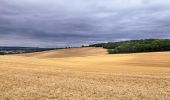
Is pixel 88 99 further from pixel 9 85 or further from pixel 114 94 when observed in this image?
pixel 9 85

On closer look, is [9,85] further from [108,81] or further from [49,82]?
[108,81]

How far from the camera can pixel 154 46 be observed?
8306cm

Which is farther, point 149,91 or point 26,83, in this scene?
point 26,83

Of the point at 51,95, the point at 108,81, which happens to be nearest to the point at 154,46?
the point at 108,81

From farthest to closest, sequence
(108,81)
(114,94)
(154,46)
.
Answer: (154,46), (108,81), (114,94)

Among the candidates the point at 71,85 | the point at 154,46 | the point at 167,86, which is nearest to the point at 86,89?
the point at 71,85

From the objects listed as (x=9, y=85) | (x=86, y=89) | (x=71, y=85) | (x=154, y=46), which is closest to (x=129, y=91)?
(x=86, y=89)

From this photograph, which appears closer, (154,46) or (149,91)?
(149,91)

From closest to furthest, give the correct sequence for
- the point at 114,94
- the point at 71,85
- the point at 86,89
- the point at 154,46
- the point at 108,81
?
1. the point at 114,94
2. the point at 86,89
3. the point at 71,85
4. the point at 108,81
5. the point at 154,46

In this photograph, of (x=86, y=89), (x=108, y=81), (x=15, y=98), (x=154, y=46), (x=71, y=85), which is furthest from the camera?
(x=154, y=46)

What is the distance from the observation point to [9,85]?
19672 mm

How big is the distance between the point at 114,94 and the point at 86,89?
6.21ft

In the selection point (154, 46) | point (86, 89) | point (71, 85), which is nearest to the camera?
point (86, 89)

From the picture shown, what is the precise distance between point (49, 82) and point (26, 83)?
1.51 meters
